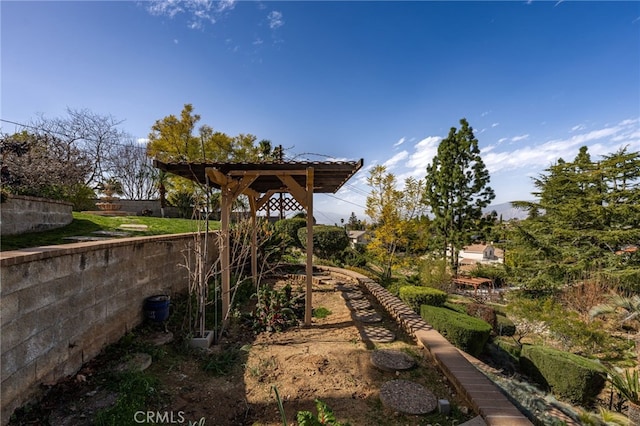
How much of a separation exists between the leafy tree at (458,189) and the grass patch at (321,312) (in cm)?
1424

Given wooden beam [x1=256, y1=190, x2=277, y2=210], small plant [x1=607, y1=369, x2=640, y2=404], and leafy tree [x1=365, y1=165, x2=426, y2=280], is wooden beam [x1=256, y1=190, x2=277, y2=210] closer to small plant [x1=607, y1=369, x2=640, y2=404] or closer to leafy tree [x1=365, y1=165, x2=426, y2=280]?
leafy tree [x1=365, y1=165, x2=426, y2=280]

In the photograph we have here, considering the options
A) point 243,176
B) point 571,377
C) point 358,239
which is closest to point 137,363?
point 243,176

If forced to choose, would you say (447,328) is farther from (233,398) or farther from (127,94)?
(127,94)

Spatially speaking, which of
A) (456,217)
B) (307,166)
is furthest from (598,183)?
(307,166)

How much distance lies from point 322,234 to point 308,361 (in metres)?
7.98

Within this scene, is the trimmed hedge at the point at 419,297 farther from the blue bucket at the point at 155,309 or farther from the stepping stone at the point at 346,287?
the blue bucket at the point at 155,309

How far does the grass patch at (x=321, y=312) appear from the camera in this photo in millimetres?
5031

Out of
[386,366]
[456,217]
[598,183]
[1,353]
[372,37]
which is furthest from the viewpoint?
[456,217]

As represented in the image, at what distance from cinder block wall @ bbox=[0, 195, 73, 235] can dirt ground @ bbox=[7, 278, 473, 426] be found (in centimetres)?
277

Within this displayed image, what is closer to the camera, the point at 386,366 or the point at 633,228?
the point at 386,366

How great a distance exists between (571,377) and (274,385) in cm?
565

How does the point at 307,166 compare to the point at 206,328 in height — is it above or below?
above

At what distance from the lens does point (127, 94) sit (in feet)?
25.6

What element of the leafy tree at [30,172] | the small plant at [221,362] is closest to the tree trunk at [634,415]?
the small plant at [221,362]
